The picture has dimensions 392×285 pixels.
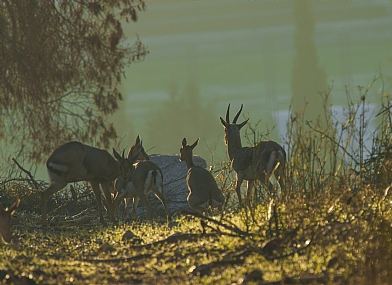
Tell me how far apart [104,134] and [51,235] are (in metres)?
8.46

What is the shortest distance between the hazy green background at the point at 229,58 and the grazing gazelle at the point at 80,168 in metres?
51.6

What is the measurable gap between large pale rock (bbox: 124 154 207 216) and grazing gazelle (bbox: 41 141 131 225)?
2.02 m

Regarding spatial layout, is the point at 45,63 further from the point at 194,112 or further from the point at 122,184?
the point at 194,112

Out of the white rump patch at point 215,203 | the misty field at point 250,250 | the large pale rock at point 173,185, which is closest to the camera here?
the misty field at point 250,250

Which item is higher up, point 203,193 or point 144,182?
point 144,182

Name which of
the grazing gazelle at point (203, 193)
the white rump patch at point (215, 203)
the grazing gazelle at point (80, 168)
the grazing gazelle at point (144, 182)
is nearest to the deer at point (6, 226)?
the grazing gazelle at point (80, 168)

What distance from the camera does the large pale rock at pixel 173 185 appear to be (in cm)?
1312

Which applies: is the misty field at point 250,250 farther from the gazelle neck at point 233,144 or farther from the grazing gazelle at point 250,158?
the gazelle neck at point 233,144

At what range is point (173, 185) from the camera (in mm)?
14766

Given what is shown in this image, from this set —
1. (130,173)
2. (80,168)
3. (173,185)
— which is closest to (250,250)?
(130,173)

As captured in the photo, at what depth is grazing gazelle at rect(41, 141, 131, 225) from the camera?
10.2 meters

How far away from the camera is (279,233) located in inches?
257

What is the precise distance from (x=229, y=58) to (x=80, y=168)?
64368 millimetres

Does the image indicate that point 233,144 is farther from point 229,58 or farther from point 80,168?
point 229,58
